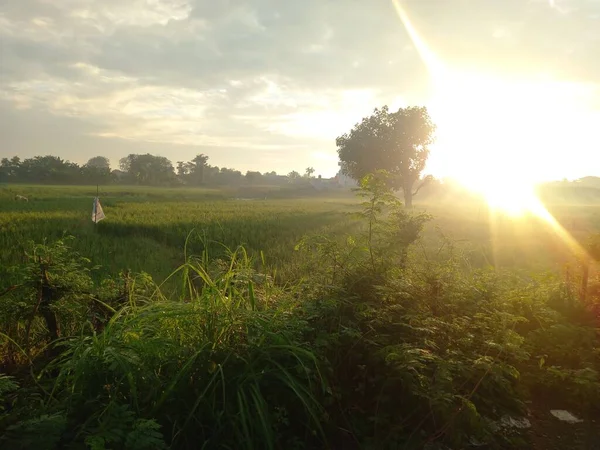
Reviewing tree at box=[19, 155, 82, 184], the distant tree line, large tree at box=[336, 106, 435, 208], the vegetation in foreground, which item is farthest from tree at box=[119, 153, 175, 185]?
the vegetation in foreground

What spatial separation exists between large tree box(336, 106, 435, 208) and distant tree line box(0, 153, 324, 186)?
37126mm

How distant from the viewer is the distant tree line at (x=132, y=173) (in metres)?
69.9

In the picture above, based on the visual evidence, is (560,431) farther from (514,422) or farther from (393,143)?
(393,143)

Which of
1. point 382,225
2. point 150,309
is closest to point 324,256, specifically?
point 382,225

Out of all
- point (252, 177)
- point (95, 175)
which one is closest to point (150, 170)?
point (95, 175)

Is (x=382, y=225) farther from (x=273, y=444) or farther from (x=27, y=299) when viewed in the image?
(x=27, y=299)

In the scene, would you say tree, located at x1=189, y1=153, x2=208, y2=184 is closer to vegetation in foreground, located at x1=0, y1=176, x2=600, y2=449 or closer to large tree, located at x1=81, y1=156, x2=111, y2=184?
large tree, located at x1=81, y1=156, x2=111, y2=184

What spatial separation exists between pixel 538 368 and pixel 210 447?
9.04 feet

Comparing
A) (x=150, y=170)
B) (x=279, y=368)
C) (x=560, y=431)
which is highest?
(x=150, y=170)

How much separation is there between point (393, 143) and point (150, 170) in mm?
62174

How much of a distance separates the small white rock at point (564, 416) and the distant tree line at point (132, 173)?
6241 cm

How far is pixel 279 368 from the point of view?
2.60 meters

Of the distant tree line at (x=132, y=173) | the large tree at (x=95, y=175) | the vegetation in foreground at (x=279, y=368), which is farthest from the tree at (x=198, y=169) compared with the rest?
the vegetation in foreground at (x=279, y=368)

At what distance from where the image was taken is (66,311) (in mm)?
3361
